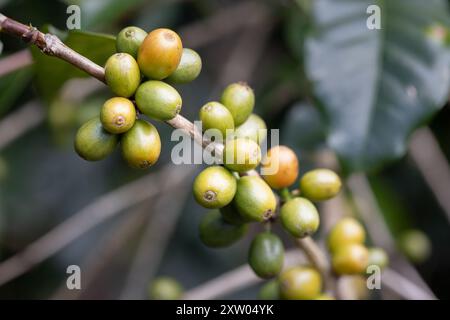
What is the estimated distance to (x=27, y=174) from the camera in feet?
7.67

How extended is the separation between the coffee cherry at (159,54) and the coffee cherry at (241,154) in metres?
0.15

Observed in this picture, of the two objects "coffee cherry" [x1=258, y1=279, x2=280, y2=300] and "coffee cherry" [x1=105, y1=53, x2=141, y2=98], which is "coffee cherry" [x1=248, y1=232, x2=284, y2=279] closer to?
"coffee cherry" [x1=258, y1=279, x2=280, y2=300]

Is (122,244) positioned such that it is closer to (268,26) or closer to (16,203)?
(16,203)

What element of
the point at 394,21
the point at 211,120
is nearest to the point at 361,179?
the point at 394,21

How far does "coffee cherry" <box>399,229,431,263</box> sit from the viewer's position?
202 centimetres

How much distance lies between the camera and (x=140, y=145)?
2.88ft

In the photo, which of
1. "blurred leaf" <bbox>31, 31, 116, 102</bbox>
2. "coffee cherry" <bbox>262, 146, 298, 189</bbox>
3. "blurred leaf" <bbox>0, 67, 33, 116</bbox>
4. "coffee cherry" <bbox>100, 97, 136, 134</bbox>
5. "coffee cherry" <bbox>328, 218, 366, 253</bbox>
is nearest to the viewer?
"coffee cherry" <bbox>100, 97, 136, 134</bbox>

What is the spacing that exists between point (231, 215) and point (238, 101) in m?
0.20

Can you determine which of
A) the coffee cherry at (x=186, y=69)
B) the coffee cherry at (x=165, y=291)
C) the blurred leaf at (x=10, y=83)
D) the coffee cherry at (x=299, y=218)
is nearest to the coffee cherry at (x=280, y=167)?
the coffee cherry at (x=299, y=218)

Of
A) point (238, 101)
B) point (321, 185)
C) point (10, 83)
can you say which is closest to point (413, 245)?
point (321, 185)

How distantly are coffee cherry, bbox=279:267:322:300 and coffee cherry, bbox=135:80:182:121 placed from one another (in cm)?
44

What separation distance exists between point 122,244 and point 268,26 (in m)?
1.04

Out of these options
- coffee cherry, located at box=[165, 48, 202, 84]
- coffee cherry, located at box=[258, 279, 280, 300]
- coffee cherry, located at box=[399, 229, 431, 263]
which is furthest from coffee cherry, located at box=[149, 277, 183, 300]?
coffee cherry, located at box=[399, 229, 431, 263]

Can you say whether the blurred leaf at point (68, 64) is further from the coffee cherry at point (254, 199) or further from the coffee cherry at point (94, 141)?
the coffee cherry at point (254, 199)
